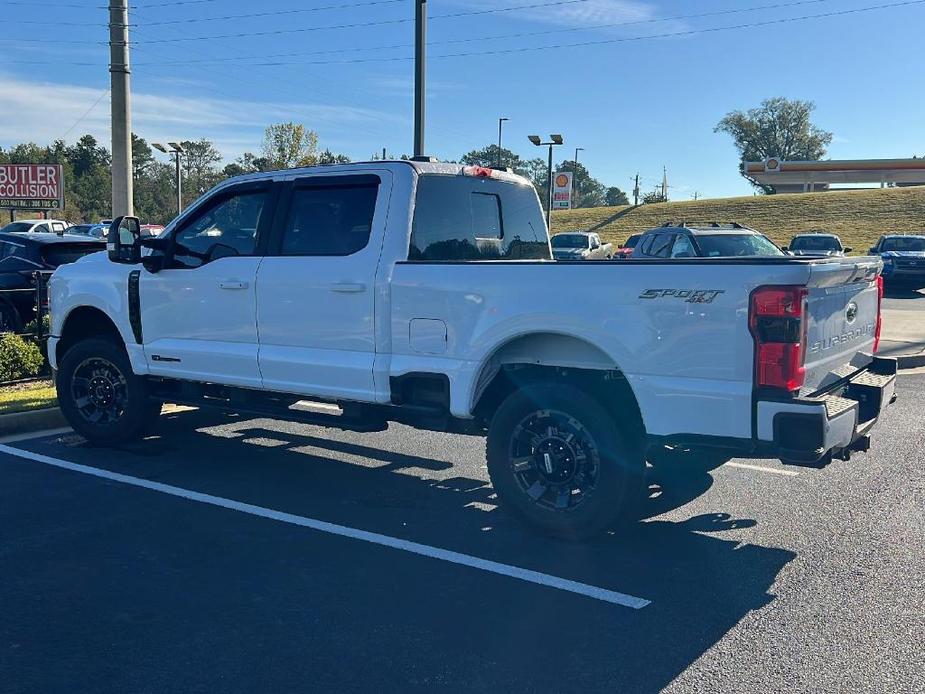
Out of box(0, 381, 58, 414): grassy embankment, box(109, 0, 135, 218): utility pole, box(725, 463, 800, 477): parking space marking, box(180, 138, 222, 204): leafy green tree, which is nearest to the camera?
box(725, 463, 800, 477): parking space marking

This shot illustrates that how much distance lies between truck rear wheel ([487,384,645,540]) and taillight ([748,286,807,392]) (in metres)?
0.94

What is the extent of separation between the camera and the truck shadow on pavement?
12.2ft

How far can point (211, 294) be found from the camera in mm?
6613

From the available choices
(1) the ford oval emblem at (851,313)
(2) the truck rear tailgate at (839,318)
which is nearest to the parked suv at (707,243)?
(2) the truck rear tailgate at (839,318)

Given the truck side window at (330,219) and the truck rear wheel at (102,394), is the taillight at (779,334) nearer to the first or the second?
the truck side window at (330,219)

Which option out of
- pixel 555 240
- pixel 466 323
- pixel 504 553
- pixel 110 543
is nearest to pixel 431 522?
pixel 504 553

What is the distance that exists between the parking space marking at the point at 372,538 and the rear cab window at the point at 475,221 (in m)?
1.80

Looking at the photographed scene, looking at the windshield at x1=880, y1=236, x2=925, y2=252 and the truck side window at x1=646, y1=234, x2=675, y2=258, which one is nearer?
the truck side window at x1=646, y1=234, x2=675, y2=258

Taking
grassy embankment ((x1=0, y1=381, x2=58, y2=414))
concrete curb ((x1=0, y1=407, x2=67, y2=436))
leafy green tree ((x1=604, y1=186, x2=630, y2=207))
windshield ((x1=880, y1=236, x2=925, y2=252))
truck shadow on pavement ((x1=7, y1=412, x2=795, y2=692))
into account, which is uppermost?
leafy green tree ((x1=604, y1=186, x2=630, y2=207))

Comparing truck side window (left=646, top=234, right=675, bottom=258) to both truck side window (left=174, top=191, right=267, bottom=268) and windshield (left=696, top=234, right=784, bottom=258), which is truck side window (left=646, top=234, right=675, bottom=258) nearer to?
windshield (left=696, top=234, right=784, bottom=258)

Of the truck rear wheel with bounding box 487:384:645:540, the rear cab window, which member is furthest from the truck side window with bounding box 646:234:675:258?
the truck rear wheel with bounding box 487:384:645:540

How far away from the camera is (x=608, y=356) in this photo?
4973 mm

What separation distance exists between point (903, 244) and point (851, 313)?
76.4 ft

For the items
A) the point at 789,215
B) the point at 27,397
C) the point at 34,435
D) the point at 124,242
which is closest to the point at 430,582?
the point at 124,242
